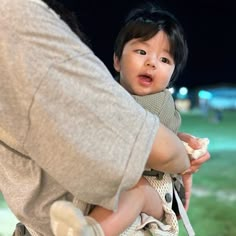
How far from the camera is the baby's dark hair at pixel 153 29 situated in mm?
1284

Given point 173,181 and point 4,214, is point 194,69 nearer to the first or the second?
point 4,214

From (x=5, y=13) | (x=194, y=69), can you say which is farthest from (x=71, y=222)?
(x=194, y=69)

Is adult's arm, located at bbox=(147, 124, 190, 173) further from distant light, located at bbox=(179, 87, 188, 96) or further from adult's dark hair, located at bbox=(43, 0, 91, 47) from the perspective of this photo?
distant light, located at bbox=(179, 87, 188, 96)

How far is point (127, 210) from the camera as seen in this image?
0.89m

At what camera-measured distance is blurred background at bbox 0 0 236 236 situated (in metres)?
4.45

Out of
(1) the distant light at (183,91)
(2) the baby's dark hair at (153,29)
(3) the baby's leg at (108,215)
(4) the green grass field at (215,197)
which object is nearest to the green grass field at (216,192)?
(4) the green grass field at (215,197)

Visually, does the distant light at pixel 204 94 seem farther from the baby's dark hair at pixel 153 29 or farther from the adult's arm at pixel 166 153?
the adult's arm at pixel 166 153

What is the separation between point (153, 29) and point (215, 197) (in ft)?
7.07

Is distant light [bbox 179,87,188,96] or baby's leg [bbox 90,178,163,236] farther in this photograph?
distant light [bbox 179,87,188,96]

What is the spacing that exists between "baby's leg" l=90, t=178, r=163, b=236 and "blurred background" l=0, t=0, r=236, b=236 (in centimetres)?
259

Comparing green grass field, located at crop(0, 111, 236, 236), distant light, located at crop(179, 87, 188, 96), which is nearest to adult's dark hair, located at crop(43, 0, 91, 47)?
green grass field, located at crop(0, 111, 236, 236)

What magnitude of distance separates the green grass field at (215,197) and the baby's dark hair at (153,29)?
53.3 inches

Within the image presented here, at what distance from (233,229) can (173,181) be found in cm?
157

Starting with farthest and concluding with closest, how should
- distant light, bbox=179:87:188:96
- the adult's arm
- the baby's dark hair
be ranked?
distant light, bbox=179:87:188:96
the baby's dark hair
the adult's arm
